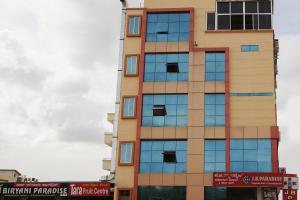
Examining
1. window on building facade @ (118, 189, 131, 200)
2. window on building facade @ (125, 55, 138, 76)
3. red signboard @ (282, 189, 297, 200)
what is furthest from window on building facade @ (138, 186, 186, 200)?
window on building facade @ (125, 55, 138, 76)

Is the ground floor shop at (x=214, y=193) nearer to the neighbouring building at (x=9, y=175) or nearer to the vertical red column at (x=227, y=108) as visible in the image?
the vertical red column at (x=227, y=108)

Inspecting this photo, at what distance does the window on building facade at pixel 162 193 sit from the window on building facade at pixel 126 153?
10.3 feet

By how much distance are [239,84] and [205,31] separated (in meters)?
7.43

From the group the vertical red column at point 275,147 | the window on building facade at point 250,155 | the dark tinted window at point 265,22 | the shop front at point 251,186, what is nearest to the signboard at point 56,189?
the shop front at point 251,186

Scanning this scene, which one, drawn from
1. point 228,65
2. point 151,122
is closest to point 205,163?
point 151,122

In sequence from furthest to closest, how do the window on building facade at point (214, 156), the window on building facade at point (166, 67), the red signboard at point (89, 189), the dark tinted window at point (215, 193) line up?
the window on building facade at point (166, 67) < the red signboard at point (89, 189) < the window on building facade at point (214, 156) < the dark tinted window at point (215, 193)

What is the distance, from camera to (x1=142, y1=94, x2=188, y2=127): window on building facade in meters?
56.5

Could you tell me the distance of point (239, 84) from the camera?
56.7 m

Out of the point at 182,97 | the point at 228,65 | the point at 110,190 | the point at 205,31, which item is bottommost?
the point at 110,190

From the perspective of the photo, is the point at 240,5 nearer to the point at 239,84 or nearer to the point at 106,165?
the point at 239,84

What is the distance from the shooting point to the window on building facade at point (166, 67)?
57938mm

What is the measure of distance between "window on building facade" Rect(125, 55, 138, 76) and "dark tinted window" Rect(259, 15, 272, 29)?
14.6 metres

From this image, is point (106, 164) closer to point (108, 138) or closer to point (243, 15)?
point (108, 138)

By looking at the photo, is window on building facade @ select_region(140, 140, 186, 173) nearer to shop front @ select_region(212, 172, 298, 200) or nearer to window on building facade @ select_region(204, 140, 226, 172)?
window on building facade @ select_region(204, 140, 226, 172)
